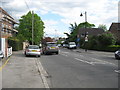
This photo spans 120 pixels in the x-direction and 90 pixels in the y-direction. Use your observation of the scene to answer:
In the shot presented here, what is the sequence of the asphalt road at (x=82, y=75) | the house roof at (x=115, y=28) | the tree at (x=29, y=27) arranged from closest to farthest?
the asphalt road at (x=82, y=75) < the tree at (x=29, y=27) < the house roof at (x=115, y=28)

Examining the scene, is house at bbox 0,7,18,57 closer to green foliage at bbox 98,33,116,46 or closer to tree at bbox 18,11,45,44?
tree at bbox 18,11,45,44

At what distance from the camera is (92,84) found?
7.02 meters

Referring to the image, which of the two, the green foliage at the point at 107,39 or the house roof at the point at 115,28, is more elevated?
the house roof at the point at 115,28

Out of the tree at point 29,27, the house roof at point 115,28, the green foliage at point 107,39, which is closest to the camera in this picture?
the green foliage at point 107,39

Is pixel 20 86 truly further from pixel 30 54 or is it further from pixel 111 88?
pixel 30 54

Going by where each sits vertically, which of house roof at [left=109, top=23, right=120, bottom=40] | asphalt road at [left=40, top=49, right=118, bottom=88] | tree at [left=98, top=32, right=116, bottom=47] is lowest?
asphalt road at [left=40, top=49, right=118, bottom=88]

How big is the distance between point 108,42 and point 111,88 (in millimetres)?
29220

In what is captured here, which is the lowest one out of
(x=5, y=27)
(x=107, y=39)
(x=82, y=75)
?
(x=82, y=75)

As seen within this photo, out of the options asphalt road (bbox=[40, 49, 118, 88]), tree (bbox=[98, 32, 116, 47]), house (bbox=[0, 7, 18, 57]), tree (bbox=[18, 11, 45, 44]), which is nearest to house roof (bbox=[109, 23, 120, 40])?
tree (bbox=[18, 11, 45, 44])

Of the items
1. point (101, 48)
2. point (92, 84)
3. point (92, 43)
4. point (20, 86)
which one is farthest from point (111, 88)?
point (92, 43)

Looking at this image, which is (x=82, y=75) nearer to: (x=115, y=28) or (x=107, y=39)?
(x=107, y=39)

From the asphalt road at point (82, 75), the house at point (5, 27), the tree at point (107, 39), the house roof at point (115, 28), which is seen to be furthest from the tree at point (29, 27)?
the asphalt road at point (82, 75)

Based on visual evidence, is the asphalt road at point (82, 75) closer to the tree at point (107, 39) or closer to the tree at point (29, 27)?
the tree at point (107, 39)

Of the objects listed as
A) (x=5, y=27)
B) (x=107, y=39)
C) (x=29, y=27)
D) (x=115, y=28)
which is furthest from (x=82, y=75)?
(x=115, y=28)
